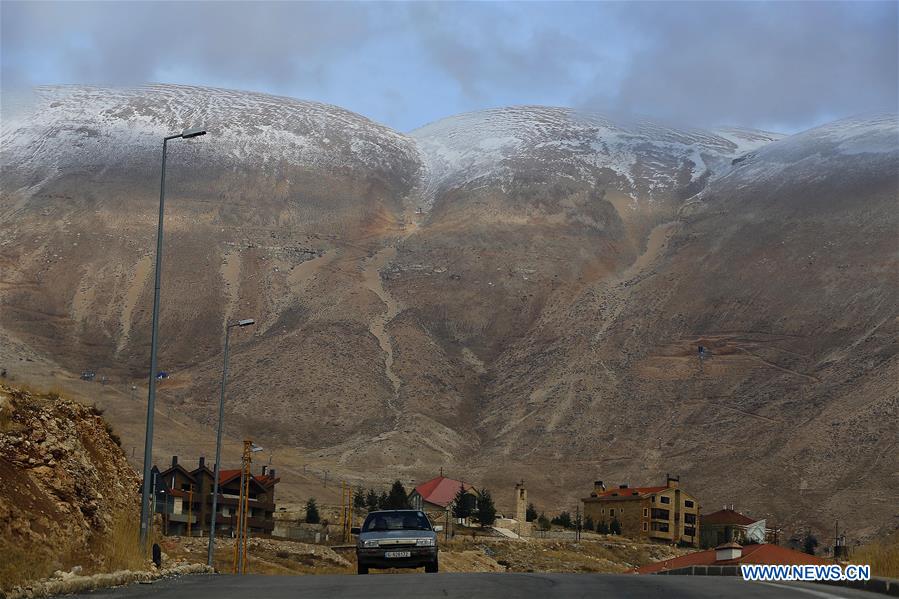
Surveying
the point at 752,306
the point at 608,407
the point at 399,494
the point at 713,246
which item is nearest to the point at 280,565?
the point at 399,494

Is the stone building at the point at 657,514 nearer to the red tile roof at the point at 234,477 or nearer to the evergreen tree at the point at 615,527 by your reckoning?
the evergreen tree at the point at 615,527

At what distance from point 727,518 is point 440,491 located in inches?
950

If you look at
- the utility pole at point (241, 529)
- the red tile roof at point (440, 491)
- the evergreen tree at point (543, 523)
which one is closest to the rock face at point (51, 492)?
the utility pole at point (241, 529)

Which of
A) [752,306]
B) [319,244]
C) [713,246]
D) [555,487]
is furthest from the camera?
[319,244]

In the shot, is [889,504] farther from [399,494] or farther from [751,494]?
[399,494]

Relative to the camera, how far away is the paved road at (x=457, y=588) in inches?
726

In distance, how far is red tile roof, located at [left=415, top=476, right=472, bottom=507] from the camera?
350 ft

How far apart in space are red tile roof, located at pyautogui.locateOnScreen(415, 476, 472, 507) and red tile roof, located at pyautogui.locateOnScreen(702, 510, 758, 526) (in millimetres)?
20928

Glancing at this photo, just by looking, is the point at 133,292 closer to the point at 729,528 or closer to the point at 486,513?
the point at 486,513

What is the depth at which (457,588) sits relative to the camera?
64.5 feet

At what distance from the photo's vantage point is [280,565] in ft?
183

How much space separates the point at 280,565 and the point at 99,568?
35670 millimetres

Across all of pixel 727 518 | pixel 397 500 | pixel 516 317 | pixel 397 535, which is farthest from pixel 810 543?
pixel 397 535

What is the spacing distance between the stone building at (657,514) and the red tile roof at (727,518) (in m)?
1.07
